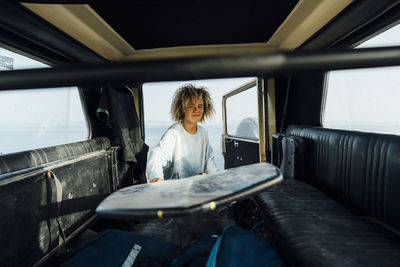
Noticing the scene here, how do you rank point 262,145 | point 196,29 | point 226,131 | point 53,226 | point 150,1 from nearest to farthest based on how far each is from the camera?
point 53,226 < point 150,1 < point 196,29 < point 262,145 < point 226,131

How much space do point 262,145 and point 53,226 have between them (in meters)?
3.06

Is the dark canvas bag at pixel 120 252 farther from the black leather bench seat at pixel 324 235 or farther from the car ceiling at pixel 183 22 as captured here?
the car ceiling at pixel 183 22

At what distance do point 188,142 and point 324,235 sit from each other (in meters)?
1.43

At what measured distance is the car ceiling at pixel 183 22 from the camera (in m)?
1.96

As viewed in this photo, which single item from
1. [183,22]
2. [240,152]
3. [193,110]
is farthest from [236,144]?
[183,22]

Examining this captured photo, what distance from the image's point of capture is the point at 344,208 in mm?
1715

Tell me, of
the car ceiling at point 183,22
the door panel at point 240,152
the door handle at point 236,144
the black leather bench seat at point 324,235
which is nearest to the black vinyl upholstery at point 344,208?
the black leather bench seat at point 324,235

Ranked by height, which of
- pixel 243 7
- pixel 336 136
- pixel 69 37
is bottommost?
Result: pixel 336 136

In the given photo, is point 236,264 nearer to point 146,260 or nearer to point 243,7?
point 146,260

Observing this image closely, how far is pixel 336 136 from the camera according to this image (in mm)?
2055

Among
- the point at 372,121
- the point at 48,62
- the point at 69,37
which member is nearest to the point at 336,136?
the point at 372,121

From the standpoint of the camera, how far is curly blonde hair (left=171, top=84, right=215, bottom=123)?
240 centimetres

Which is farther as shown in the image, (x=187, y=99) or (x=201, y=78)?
(x=187, y=99)

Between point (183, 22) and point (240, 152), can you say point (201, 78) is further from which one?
point (240, 152)
